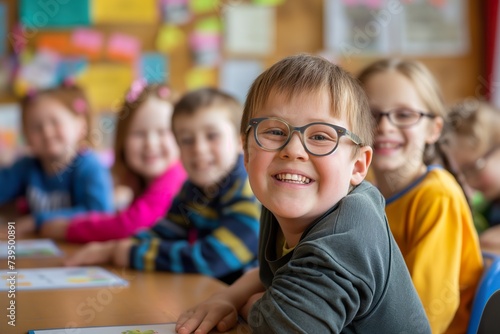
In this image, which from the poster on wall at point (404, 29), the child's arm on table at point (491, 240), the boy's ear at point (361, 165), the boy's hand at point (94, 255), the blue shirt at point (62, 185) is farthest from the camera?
the poster on wall at point (404, 29)

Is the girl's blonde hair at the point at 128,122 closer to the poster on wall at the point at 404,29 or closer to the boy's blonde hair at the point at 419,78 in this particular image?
the boy's blonde hair at the point at 419,78

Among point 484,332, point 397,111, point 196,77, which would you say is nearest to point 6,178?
point 196,77

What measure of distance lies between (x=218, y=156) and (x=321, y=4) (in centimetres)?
213

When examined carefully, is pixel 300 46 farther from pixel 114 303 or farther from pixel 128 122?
pixel 114 303

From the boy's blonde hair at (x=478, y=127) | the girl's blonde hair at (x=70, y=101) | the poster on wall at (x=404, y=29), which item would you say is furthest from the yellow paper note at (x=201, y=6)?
the boy's blonde hair at (x=478, y=127)

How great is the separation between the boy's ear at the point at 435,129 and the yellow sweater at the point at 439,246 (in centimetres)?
16

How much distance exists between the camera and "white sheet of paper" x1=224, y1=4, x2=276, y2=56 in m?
3.66

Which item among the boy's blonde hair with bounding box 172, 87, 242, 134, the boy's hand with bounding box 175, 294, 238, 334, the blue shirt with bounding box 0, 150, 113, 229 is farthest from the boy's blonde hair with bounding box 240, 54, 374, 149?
the blue shirt with bounding box 0, 150, 113, 229

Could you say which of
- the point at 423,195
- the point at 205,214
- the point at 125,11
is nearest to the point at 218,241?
the point at 205,214

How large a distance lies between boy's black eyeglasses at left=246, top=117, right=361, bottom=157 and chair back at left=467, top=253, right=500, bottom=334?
0.52m

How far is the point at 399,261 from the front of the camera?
100cm

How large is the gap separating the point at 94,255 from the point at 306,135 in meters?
0.91

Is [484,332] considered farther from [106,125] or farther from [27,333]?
[106,125]

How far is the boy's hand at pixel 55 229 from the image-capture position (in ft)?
7.06
